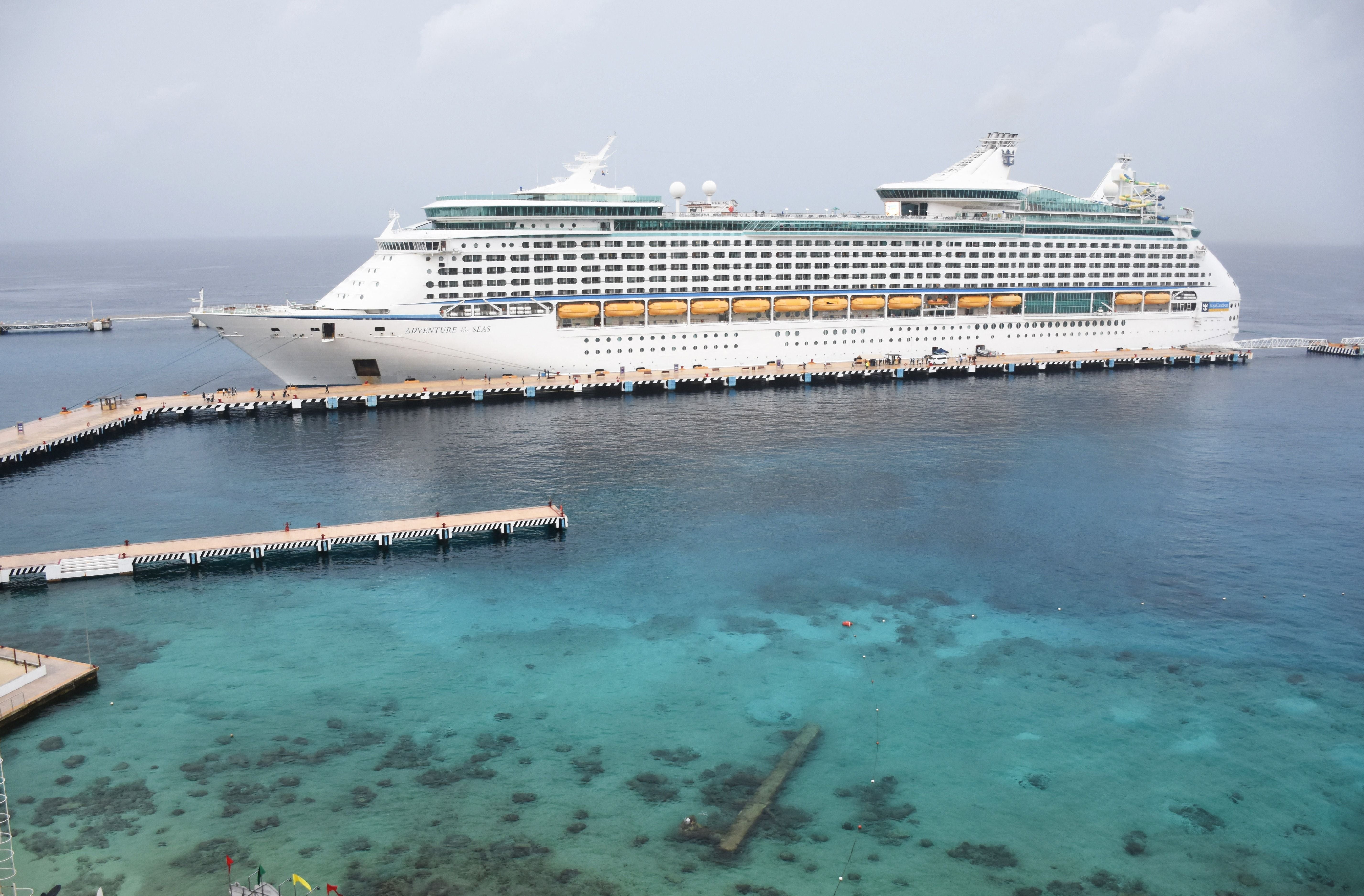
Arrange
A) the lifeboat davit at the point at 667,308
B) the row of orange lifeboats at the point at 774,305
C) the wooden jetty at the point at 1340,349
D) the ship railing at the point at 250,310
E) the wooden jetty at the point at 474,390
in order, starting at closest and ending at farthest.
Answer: the wooden jetty at the point at 474,390 → the ship railing at the point at 250,310 → the row of orange lifeboats at the point at 774,305 → the lifeboat davit at the point at 667,308 → the wooden jetty at the point at 1340,349

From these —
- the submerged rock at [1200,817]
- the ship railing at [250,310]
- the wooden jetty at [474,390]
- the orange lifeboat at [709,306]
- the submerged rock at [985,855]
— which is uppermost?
the orange lifeboat at [709,306]

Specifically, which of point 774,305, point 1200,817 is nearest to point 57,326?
point 774,305

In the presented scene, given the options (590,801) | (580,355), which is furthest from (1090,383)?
(590,801)

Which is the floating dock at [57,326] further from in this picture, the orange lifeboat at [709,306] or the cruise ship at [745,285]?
the orange lifeboat at [709,306]

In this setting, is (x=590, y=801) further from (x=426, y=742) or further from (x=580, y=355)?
(x=580, y=355)

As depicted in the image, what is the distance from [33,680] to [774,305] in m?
69.2

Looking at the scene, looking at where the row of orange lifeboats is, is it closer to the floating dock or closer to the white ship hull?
the white ship hull

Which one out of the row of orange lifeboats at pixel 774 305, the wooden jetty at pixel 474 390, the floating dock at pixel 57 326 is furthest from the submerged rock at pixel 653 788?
the floating dock at pixel 57 326

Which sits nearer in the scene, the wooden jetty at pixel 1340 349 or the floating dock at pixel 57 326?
the wooden jetty at pixel 1340 349

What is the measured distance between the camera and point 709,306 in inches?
3563

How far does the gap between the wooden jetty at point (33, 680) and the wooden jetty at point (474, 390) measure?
3216 centimetres

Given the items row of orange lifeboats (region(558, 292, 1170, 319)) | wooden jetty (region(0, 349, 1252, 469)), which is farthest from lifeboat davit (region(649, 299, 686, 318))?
wooden jetty (region(0, 349, 1252, 469))

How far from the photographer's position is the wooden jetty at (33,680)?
33.5 m

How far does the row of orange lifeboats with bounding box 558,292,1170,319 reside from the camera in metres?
86.4
